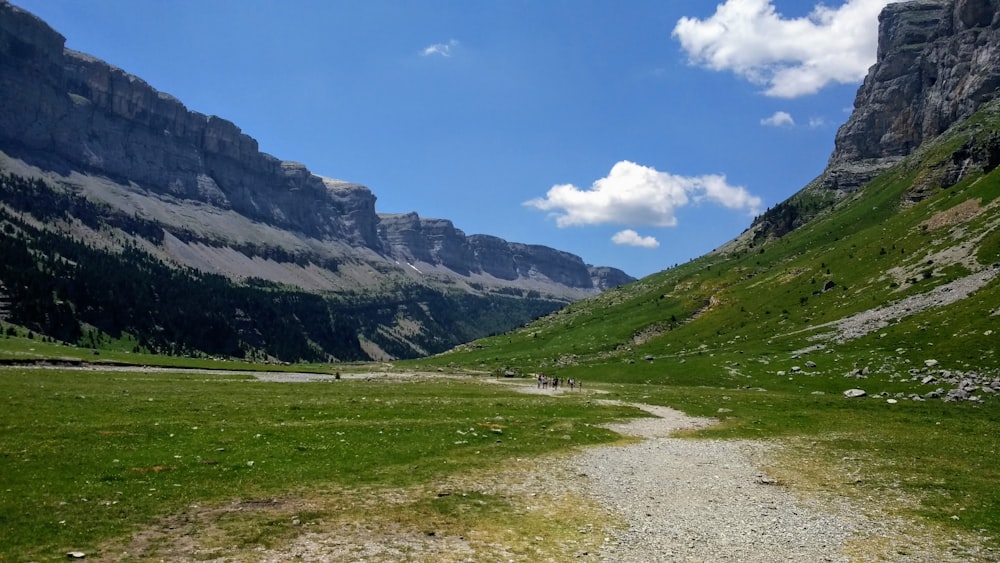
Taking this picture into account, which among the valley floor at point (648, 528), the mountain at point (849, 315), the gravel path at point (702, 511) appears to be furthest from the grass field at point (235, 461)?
the mountain at point (849, 315)

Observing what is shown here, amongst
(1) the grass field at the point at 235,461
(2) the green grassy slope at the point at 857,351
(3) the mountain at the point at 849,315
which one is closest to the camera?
(1) the grass field at the point at 235,461

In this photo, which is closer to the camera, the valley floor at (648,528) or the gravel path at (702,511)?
the valley floor at (648,528)

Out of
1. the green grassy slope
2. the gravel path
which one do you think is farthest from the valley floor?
the green grassy slope

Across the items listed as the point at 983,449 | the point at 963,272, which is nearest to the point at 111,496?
the point at 983,449

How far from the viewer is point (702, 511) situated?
21.7 metres

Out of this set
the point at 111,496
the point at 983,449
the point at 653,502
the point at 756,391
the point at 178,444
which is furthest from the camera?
the point at 756,391

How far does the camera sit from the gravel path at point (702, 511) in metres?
17.4

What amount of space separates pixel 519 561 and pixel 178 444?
19.8 metres

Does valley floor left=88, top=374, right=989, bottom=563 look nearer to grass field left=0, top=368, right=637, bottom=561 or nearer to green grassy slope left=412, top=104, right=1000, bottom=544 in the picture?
grass field left=0, top=368, right=637, bottom=561

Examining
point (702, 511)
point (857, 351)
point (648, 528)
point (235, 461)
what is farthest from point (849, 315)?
point (235, 461)

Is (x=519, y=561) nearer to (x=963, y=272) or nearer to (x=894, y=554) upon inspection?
(x=894, y=554)

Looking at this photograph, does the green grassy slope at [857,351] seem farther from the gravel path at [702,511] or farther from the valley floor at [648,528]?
the gravel path at [702,511]

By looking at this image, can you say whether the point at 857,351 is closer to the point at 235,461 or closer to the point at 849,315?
the point at 849,315

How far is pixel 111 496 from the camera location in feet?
61.9
